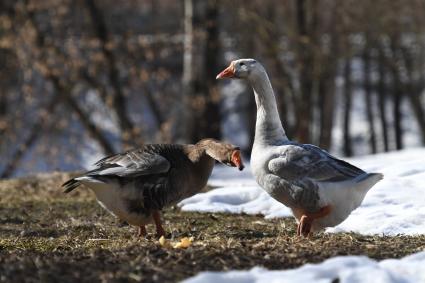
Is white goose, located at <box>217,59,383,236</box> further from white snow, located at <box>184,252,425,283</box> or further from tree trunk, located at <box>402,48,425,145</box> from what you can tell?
tree trunk, located at <box>402,48,425,145</box>

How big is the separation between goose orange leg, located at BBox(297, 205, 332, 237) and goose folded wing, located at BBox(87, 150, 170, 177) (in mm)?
1411

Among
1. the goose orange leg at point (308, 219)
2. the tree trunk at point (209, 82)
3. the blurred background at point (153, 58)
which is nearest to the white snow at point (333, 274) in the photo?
the goose orange leg at point (308, 219)

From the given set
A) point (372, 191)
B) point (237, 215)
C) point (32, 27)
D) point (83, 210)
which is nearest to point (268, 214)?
point (237, 215)

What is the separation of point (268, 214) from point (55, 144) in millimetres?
14808

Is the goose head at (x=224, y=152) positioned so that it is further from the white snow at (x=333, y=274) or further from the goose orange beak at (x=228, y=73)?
the white snow at (x=333, y=274)

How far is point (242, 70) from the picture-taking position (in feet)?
24.8

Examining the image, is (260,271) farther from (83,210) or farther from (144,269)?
(83,210)

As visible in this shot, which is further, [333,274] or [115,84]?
[115,84]

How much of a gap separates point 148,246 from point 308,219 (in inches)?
66.3

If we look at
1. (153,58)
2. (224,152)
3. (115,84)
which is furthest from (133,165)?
(153,58)

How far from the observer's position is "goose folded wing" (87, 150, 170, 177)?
7258 millimetres

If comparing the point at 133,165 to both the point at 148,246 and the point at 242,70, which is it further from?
the point at 148,246

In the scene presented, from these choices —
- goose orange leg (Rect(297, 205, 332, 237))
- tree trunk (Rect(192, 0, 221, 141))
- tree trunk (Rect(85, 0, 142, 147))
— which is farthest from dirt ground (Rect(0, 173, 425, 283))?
tree trunk (Rect(85, 0, 142, 147))

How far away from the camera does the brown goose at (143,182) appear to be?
23.9 feet
